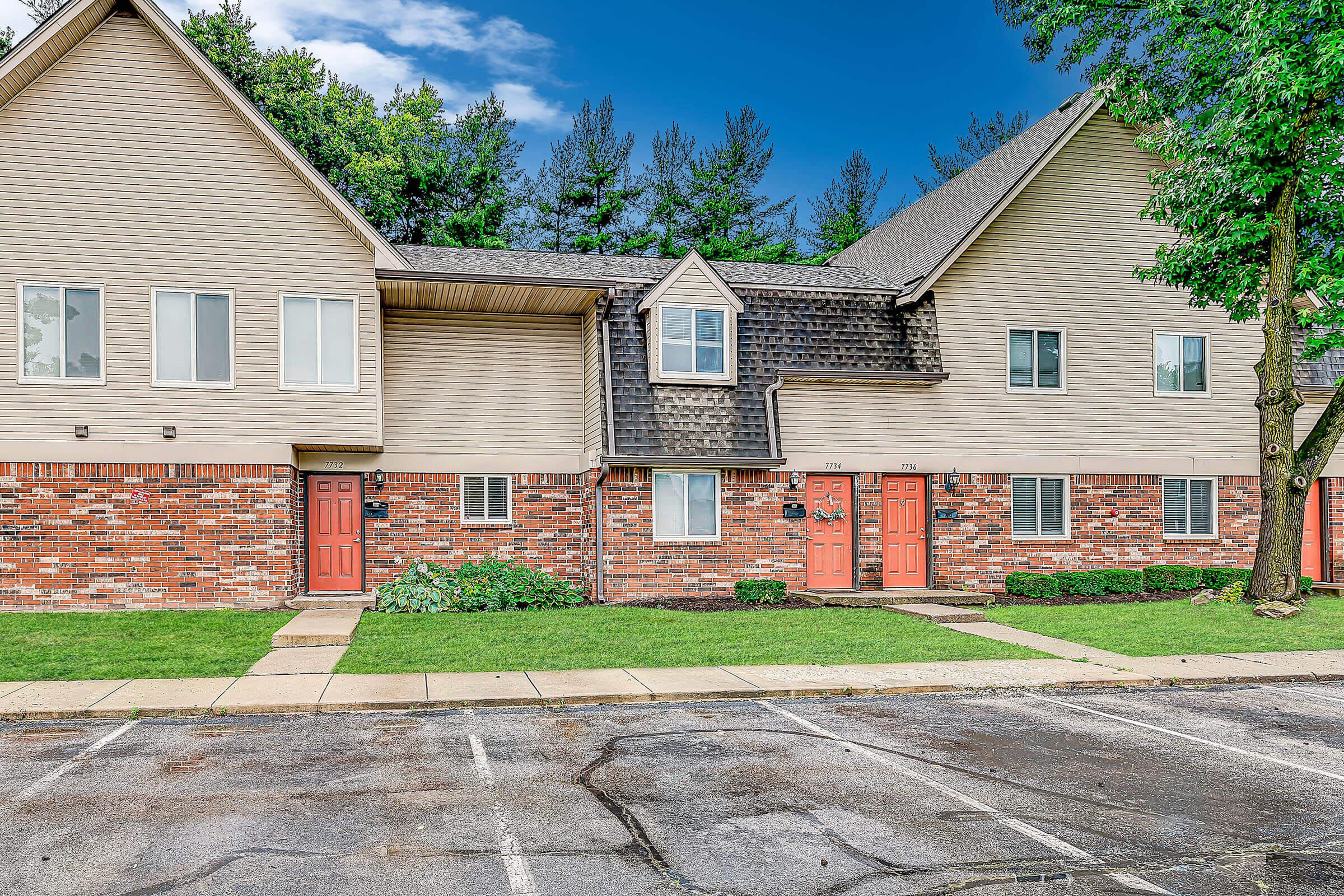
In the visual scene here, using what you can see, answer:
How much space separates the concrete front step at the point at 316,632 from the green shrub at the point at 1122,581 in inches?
554

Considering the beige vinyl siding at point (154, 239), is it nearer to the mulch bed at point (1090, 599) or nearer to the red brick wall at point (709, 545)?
the red brick wall at point (709, 545)

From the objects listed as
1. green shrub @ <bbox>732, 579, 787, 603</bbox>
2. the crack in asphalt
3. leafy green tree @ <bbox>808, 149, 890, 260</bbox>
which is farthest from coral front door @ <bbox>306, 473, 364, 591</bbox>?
leafy green tree @ <bbox>808, 149, 890, 260</bbox>

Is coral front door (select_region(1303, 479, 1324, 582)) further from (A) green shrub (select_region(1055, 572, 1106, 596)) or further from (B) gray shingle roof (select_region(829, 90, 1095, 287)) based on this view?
(B) gray shingle roof (select_region(829, 90, 1095, 287))

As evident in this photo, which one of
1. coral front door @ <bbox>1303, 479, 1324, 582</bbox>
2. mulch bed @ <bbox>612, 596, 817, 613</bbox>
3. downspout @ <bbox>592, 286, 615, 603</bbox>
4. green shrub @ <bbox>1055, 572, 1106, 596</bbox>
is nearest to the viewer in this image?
mulch bed @ <bbox>612, 596, 817, 613</bbox>

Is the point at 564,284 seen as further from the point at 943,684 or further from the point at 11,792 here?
the point at 11,792

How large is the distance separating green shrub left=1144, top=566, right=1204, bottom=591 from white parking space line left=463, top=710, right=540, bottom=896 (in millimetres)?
16701

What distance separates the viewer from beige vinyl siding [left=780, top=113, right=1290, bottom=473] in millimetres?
19953

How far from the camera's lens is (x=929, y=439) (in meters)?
20.1

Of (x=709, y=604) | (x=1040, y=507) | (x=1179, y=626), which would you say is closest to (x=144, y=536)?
(x=709, y=604)

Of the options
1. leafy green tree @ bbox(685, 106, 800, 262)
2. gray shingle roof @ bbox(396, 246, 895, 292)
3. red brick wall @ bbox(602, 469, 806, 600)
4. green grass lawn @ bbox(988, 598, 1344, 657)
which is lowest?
green grass lawn @ bbox(988, 598, 1344, 657)

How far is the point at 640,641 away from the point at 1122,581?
1113cm

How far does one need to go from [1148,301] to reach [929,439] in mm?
5836

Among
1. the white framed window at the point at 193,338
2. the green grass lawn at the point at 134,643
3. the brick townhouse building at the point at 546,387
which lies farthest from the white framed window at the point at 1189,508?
the white framed window at the point at 193,338

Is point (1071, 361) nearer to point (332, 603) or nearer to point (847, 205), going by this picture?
point (332, 603)
